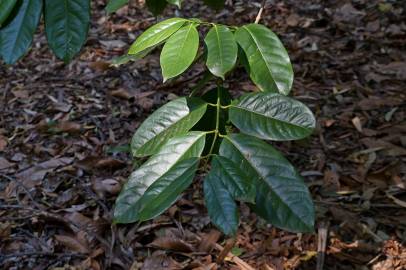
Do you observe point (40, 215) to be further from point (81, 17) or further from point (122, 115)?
point (81, 17)

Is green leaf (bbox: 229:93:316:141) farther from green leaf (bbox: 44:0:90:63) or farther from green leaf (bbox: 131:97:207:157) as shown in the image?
green leaf (bbox: 44:0:90:63)

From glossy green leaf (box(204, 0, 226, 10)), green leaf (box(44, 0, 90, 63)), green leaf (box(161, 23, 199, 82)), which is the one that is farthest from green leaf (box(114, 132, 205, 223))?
glossy green leaf (box(204, 0, 226, 10))

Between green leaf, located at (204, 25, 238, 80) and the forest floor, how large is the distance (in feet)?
2.38

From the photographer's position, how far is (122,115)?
8.33ft

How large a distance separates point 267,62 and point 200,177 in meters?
1.30

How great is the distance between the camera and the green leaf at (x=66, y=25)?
3.04ft

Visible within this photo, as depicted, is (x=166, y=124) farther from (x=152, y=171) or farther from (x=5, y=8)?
(x=5, y=8)

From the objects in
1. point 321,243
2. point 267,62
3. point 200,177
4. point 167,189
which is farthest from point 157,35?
point 200,177

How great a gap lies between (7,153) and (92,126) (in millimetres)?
389

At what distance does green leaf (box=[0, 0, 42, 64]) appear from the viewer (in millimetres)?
911

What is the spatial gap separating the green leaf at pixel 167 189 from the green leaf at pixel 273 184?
0.07 metres

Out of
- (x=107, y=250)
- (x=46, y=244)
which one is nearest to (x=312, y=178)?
(x=107, y=250)

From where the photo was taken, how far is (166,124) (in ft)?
2.88

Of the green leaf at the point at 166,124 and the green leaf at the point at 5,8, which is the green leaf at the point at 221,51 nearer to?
the green leaf at the point at 166,124
